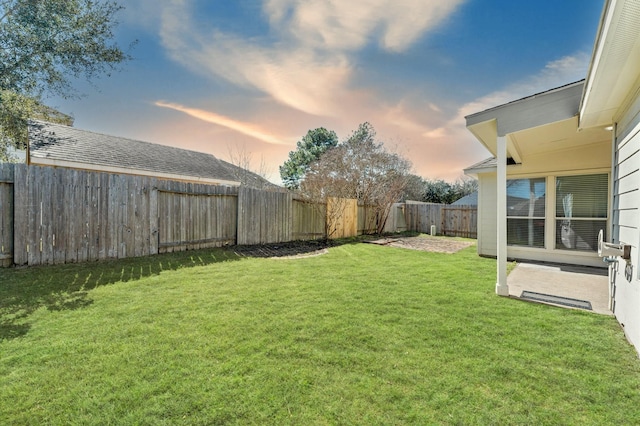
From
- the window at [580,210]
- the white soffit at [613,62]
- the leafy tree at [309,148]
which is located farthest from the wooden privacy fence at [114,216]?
the leafy tree at [309,148]

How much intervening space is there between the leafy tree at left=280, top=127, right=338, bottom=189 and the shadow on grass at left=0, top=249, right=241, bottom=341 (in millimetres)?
17642

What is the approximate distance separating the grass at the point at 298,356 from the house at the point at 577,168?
87cm

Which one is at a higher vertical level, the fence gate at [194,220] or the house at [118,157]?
the house at [118,157]

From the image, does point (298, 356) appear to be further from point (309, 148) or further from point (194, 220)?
point (309, 148)

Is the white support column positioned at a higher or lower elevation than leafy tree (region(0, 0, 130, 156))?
lower

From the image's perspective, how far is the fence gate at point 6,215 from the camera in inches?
178

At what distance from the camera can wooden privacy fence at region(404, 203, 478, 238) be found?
13.8 meters

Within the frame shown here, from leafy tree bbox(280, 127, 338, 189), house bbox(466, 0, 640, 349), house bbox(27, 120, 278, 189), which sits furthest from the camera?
leafy tree bbox(280, 127, 338, 189)

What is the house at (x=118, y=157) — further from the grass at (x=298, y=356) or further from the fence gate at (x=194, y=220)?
the grass at (x=298, y=356)

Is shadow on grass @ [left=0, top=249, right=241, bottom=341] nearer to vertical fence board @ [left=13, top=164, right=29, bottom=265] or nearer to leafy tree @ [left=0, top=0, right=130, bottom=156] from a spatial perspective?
vertical fence board @ [left=13, top=164, right=29, bottom=265]

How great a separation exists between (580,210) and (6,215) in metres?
11.2

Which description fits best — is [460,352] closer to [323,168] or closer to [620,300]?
[620,300]

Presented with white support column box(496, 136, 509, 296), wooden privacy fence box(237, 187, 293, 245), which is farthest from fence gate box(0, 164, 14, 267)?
white support column box(496, 136, 509, 296)

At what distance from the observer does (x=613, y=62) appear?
7.86 feet
